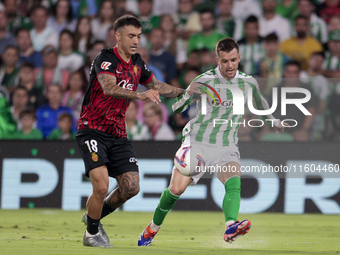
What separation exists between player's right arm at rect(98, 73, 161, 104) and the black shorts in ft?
1.60

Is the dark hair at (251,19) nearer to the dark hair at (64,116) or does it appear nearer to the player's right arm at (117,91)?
the dark hair at (64,116)

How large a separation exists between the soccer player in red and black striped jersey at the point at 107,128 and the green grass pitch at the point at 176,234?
421 millimetres

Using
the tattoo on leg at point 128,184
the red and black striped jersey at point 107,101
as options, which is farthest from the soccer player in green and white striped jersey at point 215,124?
the red and black striped jersey at point 107,101

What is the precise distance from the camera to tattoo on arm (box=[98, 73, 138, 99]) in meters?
4.38

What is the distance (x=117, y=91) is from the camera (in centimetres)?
440

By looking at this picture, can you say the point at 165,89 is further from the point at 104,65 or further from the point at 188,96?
the point at 104,65

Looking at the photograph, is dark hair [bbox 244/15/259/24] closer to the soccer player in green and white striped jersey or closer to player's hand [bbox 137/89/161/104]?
the soccer player in green and white striped jersey

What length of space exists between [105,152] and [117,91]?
2.10 ft

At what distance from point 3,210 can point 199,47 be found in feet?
13.8

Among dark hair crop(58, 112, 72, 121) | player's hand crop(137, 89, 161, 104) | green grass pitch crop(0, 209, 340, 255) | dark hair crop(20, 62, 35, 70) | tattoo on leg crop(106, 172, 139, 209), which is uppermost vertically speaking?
player's hand crop(137, 89, 161, 104)

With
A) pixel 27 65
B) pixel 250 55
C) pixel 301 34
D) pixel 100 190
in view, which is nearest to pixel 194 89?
pixel 100 190

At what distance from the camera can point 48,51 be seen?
9.30 metres

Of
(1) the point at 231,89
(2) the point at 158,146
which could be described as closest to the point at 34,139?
(2) the point at 158,146

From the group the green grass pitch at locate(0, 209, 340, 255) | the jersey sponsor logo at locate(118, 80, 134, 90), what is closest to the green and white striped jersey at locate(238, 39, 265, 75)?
the green grass pitch at locate(0, 209, 340, 255)
